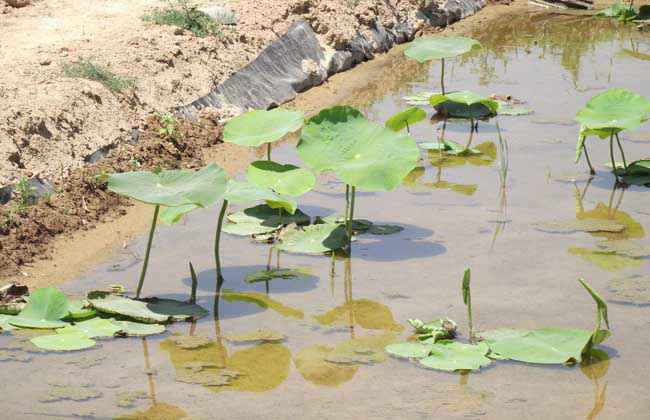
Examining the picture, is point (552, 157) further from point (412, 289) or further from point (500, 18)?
point (500, 18)

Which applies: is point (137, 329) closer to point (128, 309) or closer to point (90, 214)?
point (128, 309)

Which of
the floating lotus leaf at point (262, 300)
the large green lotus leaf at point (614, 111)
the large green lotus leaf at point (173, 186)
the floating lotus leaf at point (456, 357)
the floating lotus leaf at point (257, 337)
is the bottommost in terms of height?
the floating lotus leaf at point (262, 300)

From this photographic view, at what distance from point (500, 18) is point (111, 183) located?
320 inches

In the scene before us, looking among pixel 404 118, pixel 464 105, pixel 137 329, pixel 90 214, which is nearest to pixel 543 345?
pixel 137 329

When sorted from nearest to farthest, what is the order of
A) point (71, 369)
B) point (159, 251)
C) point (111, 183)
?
point (71, 369) → point (111, 183) → point (159, 251)

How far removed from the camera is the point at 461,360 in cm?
430

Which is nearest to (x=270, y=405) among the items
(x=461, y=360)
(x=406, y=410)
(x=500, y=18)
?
(x=406, y=410)

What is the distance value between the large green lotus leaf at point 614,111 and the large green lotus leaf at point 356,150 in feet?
5.25

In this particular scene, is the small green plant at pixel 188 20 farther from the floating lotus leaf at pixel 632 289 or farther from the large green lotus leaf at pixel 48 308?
the floating lotus leaf at pixel 632 289

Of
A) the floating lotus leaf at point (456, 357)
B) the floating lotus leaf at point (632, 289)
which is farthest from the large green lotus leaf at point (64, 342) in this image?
the floating lotus leaf at point (632, 289)

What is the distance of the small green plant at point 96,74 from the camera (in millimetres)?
7020

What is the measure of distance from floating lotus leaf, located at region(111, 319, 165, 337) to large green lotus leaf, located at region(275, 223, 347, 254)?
1.13 metres

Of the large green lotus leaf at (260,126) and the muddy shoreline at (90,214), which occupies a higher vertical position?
the large green lotus leaf at (260,126)

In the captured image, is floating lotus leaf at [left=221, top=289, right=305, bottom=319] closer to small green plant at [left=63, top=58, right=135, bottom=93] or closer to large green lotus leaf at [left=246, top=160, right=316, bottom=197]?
large green lotus leaf at [left=246, top=160, right=316, bottom=197]
